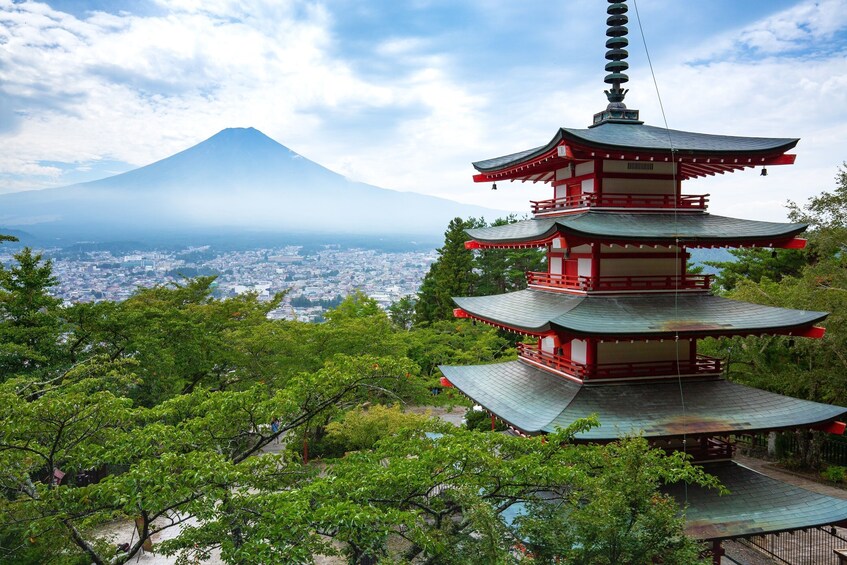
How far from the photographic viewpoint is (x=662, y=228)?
33.4 feet

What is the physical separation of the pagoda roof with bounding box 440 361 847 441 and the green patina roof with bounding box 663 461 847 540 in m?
1.17

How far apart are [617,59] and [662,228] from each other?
475 cm

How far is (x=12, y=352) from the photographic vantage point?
13938 mm

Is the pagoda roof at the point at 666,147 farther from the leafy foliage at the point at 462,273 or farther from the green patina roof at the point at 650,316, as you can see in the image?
the leafy foliage at the point at 462,273

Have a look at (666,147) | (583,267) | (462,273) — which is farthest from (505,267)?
(666,147)

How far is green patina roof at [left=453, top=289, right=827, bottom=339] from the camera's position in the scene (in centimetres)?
918

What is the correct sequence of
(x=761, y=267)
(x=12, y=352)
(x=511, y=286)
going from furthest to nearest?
1. (x=511, y=286)
2. (x=761, y=267)
3. (x=12, y=352)

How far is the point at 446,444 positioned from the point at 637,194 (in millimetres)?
7056

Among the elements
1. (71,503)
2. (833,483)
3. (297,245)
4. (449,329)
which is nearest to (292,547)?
(71,503)

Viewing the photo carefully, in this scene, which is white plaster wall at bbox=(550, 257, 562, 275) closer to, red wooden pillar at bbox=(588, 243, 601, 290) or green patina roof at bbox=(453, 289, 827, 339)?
green patina roof at bbox=(453, 289, 827, 339)

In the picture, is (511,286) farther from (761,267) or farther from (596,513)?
(596,513)

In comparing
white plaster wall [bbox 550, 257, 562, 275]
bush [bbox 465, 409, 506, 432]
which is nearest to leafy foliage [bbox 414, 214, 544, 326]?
bush [bbox 465, 409, 506, 432]

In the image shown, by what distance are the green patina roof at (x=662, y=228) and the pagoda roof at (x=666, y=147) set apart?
3.93ft

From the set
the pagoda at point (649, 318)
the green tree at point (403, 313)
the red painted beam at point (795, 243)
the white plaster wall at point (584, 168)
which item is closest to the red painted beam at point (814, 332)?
the pagoda at point (649, 318)
